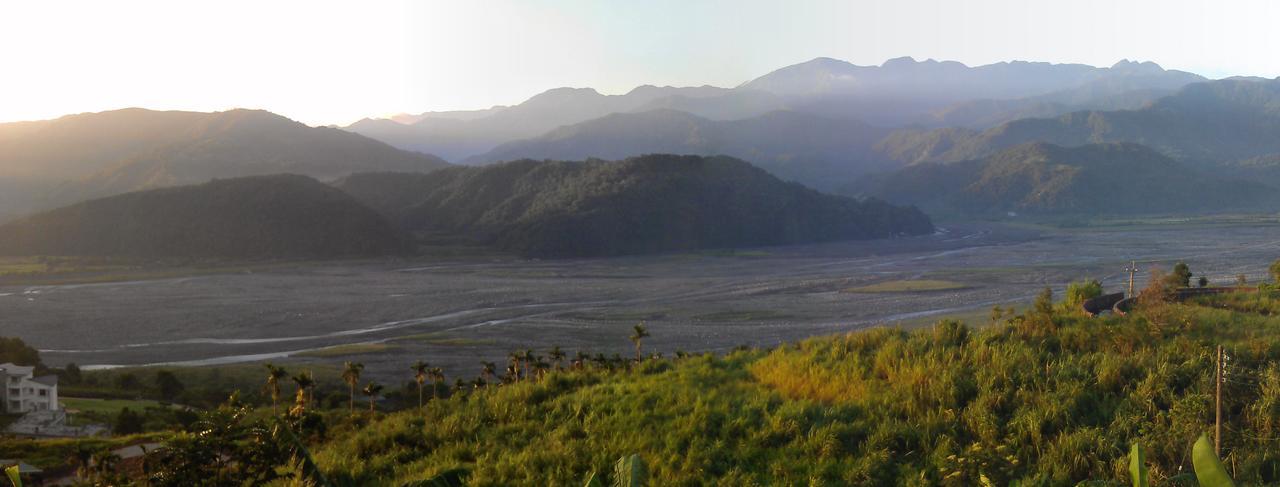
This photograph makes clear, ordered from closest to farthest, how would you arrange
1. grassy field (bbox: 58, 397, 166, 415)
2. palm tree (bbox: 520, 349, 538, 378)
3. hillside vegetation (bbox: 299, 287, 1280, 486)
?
hillside vegetation (bbox: 299, 287, 1280, 486) < palm tree (bbox: 520, 349, 538, 378) < grassy field (bbox: 58, 397, 166, 415)

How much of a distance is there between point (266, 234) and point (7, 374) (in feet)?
262

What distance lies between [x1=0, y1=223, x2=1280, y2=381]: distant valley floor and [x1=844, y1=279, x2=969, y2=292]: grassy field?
0.52 feet

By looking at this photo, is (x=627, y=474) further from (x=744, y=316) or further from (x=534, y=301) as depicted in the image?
(x=534, y=301)

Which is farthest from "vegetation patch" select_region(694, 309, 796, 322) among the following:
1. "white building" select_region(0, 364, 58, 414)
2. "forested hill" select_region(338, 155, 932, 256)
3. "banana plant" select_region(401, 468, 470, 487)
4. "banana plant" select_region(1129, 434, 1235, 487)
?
"forested hill" select_region(338, 155, 932, 256)

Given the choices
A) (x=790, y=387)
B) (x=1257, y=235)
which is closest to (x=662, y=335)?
(x=790, y=387)

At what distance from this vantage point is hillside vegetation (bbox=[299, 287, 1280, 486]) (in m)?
7.77

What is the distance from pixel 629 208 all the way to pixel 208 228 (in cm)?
5747

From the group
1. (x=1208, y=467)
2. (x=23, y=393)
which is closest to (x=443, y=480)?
(x=1208, y=467)

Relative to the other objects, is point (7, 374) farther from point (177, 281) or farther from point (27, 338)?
point (177, 281)

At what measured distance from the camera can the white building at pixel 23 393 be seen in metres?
32.2

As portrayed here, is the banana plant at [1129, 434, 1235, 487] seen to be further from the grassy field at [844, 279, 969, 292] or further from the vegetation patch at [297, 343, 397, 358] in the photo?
the grassy field at [844, 279, 969, 292]

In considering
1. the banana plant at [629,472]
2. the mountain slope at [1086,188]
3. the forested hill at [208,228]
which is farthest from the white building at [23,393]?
the mountain slope at [1086,188]

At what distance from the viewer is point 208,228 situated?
109m

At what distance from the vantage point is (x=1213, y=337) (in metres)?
11.0
